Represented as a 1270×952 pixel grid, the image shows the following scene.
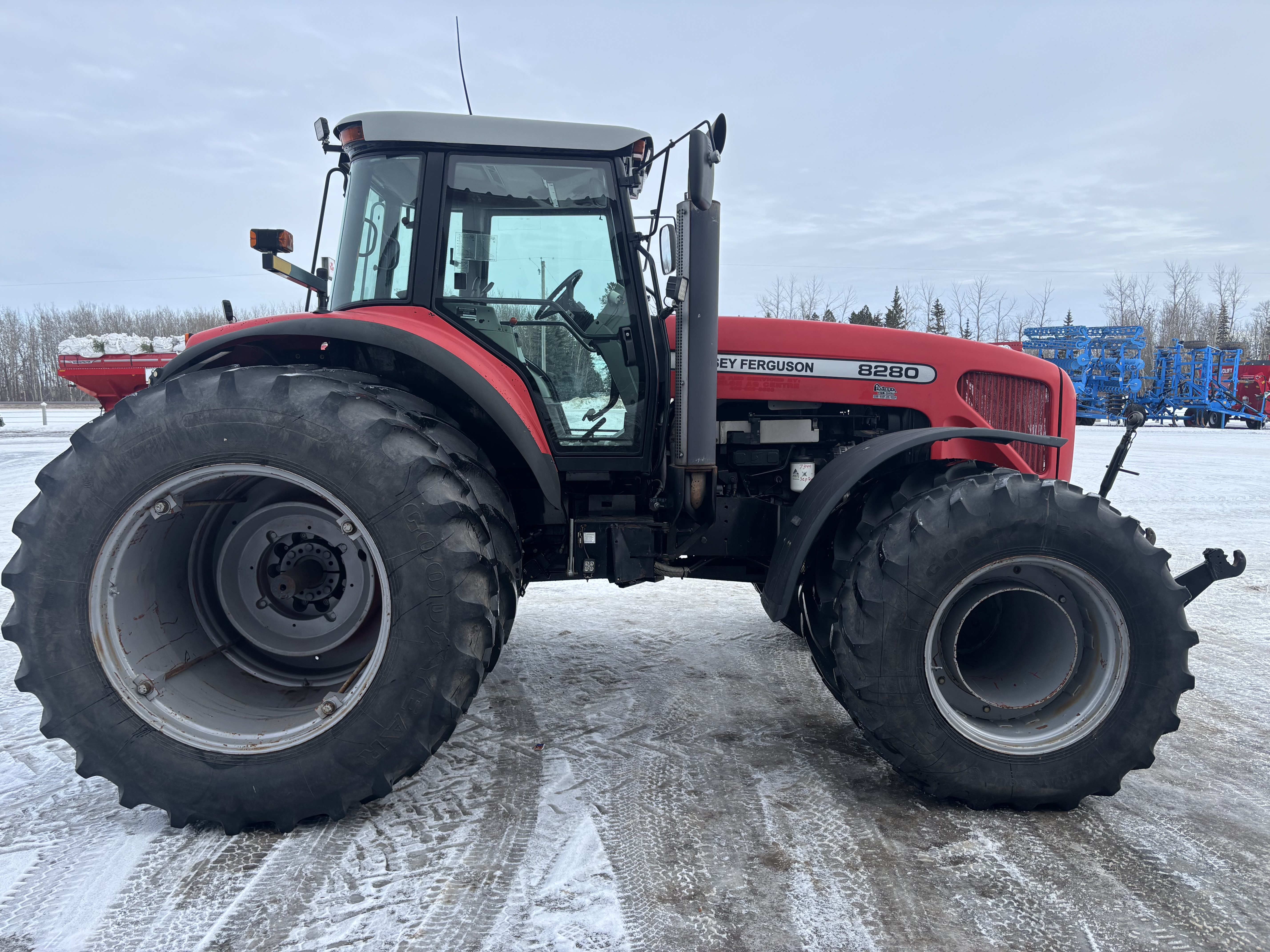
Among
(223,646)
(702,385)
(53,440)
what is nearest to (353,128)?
(702,385)

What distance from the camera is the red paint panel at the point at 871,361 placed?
3020 mm

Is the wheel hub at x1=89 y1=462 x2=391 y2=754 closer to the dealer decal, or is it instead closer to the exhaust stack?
the exhaust stack

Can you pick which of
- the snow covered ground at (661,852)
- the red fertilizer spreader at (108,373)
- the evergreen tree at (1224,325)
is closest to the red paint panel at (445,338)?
the snow covered ground at (661,852)

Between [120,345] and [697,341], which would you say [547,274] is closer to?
[697,341]

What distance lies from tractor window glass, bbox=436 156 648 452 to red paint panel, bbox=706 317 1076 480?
0.34 meters

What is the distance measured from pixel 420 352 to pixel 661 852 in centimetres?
166

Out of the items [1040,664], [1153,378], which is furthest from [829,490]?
[1153,378]

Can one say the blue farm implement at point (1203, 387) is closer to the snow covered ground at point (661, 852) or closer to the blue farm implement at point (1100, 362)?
the blue farm implement at point (1100, 362)

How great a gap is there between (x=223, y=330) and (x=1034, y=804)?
3074 mm

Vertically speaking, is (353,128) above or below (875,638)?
above

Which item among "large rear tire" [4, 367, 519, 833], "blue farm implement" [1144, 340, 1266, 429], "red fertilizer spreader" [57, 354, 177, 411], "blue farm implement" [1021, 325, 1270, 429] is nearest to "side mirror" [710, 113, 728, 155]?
"large rear tire" [4, 367, 519, 833]

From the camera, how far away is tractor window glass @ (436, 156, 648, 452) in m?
2.68

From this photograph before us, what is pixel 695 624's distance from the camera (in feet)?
13.9

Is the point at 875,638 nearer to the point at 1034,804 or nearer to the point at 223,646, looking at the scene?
the point at 1034,804
